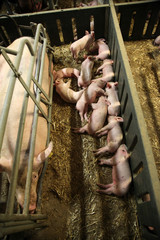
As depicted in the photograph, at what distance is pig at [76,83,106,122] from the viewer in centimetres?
259

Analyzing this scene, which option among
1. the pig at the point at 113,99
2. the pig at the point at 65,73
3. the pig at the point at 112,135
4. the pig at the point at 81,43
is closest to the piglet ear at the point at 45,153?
the pig at the point at 112,135

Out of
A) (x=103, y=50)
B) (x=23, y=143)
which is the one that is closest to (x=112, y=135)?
(x=23, y=143)

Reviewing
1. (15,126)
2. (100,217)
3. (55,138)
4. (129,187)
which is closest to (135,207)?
(129,187)

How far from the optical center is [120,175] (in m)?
1.97

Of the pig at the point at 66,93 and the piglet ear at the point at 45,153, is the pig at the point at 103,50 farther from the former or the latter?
the piglet ear at the point at 45,153

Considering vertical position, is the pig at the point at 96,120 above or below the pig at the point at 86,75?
below

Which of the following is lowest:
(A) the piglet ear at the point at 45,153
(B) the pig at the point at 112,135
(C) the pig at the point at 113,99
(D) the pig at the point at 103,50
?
(A) the piglet ear at the point at 45,153

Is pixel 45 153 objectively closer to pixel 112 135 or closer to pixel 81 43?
pixel 112 135

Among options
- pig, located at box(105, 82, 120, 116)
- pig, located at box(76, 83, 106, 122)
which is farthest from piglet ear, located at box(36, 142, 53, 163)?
pig, located at box(105, 82, 120, 116)

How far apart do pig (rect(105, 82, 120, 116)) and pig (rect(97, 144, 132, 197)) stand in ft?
1.86

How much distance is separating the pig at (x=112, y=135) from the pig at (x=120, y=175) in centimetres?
9

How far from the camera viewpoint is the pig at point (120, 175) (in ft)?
6.30

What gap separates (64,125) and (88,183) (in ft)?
3.18

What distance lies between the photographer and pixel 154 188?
3.82ft
